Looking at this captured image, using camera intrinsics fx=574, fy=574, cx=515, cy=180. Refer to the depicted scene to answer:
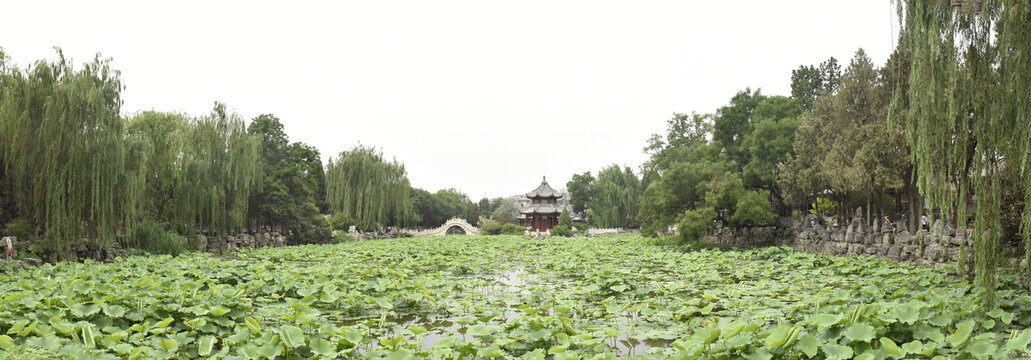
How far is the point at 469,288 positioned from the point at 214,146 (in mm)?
11582

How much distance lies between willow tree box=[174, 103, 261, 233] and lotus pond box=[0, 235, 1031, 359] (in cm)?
675

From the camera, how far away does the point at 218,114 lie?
650 inches

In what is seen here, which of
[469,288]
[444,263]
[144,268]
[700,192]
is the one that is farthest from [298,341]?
[700,192]

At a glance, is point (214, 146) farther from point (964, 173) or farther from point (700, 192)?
point (964, 173)

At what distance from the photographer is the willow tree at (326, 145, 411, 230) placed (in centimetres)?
2425

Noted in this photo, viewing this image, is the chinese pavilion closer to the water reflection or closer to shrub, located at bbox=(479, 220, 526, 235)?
shrub, located at bbox=(479, 220, 526, 235)

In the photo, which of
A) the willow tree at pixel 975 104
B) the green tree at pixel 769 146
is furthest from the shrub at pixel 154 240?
the green tree at pixel 769 146

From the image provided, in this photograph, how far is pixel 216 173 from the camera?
1609 centimetres

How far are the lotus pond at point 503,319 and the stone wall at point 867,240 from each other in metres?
0.76

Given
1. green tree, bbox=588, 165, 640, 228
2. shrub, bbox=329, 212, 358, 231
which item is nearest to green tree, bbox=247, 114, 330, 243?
shrub, bbox=329, 212, 358, 231

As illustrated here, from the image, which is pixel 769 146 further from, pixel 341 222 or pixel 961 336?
pixel 341 222

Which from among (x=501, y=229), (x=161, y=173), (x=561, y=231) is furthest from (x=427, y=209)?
(x=161, y=173)

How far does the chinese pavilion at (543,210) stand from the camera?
131 feet

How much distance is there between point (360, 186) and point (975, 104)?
22322 mm
